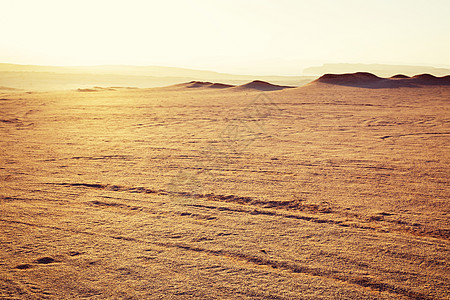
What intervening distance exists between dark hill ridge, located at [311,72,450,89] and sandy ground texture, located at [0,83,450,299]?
9.48m

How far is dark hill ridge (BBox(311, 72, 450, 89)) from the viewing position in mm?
16047

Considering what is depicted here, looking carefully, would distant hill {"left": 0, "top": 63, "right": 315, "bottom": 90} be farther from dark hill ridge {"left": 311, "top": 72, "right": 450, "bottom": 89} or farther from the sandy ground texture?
the sandy ground texture

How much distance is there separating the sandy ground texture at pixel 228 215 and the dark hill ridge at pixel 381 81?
9.48 metres

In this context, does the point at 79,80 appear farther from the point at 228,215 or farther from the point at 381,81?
the point at 228,215

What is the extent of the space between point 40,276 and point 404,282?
9.38 feet

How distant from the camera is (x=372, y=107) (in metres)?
10.9

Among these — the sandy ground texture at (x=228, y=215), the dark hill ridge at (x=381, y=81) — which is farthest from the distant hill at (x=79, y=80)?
the sandy ground texture at (x=228, y=215)

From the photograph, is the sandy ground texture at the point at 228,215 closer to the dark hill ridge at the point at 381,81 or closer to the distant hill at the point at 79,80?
the dark hill ridge at the point at 381,81

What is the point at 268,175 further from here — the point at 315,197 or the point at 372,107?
the point at 372,107

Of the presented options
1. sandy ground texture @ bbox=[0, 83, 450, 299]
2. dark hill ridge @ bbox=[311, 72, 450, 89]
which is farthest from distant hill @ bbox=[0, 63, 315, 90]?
sandy ground texture @ bbox=[0, 83, 450, 299]

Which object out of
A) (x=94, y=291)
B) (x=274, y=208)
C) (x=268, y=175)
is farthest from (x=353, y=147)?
(x=94, y=291)

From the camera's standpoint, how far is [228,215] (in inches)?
142

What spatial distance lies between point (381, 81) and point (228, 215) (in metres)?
16.7

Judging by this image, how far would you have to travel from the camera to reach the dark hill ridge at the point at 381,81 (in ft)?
52.6
